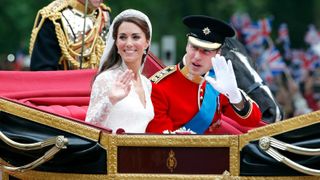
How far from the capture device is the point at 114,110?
26.8ft

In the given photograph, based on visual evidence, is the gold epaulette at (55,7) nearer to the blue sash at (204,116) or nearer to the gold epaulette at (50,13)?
the gold epaulette at (50,13)

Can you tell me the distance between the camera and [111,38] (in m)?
8.43

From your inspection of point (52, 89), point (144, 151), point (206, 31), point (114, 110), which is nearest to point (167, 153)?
point (144, 151)

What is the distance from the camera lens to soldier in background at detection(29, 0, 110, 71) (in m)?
10.4

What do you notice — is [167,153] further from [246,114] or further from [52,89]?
[52,89]

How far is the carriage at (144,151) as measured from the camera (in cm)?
764

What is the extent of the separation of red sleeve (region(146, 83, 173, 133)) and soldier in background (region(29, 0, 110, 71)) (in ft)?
6.11

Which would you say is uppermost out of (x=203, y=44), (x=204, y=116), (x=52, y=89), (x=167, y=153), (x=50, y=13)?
(x=50, y=13)

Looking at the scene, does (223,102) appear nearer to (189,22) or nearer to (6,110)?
(189,22)

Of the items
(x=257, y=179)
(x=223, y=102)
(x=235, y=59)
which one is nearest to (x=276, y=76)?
(x=235, y=59)

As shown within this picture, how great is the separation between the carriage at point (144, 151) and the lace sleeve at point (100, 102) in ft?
0.70

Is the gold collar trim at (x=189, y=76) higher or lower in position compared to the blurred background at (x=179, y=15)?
lower

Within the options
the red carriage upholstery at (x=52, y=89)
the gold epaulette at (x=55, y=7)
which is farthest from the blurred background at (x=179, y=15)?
the red carriage upholstery at (x=52, y=89)

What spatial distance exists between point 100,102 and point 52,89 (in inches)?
40.7
